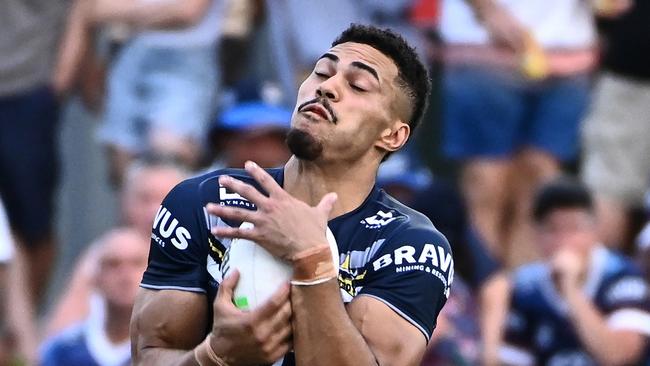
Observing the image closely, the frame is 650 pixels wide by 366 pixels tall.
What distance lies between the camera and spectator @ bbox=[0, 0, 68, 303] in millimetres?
8328

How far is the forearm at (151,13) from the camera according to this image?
27.5 ft

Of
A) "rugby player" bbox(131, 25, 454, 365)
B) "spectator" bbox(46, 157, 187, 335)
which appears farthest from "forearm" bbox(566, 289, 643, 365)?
"rugby player" bbox(131, 25, 454, 365)

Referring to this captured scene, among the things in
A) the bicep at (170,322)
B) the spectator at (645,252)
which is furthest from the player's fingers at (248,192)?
the spectator at (645,252)

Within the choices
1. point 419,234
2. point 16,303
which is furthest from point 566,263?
A: point 419,234

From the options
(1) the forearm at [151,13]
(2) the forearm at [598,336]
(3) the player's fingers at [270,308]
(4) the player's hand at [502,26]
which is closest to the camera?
(3) the player's fingers at [270,308]

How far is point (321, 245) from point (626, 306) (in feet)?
12.6

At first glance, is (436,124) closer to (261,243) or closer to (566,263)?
(566,263)

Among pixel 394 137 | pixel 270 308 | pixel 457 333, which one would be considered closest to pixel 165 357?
pixel 270 308

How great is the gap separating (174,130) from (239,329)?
4.31m

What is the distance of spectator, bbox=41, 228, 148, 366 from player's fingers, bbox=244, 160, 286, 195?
3.37m

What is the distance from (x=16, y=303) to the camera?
802cm

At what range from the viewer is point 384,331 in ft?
14.2

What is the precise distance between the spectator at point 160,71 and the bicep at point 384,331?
13.2 ft

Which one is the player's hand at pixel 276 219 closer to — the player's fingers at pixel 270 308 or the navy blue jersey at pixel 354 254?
the player's fingers at pixel 270 308
